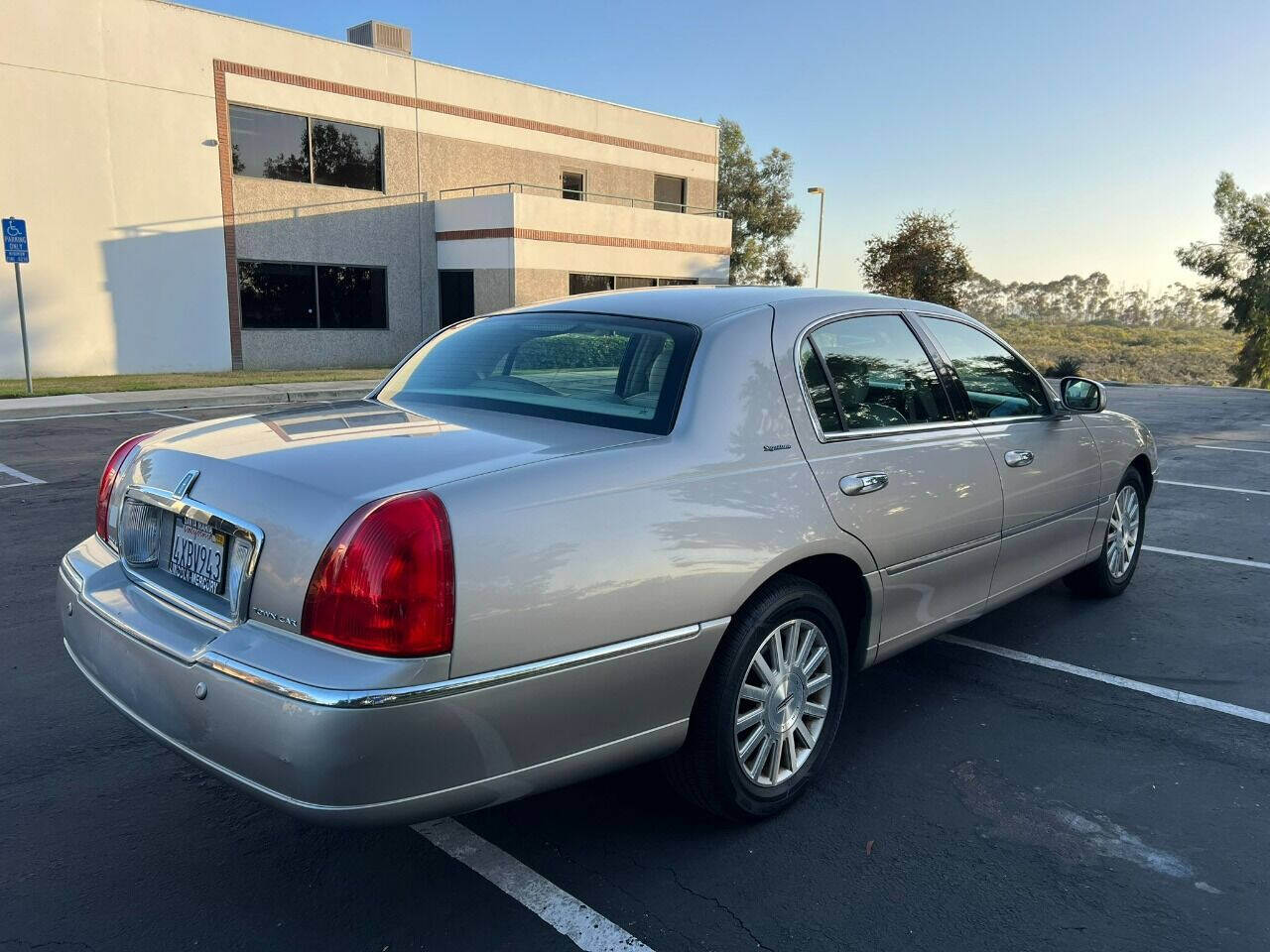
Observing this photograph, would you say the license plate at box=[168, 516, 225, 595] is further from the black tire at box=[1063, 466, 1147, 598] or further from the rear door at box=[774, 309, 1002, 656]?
the black tire at box=[1063, 466, 1147, 598]

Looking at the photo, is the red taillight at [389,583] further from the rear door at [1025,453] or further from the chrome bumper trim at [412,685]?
the rear door at [1025,453]

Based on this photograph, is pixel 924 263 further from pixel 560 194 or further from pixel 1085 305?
pixel 1085 305

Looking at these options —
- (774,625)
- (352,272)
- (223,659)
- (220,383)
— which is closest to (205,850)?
(223,659)

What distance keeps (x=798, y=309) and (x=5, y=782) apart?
316 centimetres

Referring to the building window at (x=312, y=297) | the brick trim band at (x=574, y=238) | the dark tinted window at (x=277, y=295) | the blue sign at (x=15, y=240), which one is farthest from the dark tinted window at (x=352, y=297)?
the blue sign at (x=15, y=240)

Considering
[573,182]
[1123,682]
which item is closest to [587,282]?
[573,182]

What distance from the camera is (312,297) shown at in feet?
77.4

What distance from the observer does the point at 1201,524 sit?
25.3 ft

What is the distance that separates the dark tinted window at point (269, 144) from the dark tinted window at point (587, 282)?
7040 millimetres

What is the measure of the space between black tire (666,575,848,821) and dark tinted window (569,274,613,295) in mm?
23038

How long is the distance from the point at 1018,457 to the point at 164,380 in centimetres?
1833

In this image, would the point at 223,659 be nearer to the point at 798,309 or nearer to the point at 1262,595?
the point at 798,309

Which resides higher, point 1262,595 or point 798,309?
point 798,309

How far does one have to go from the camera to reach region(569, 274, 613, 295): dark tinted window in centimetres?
2567
